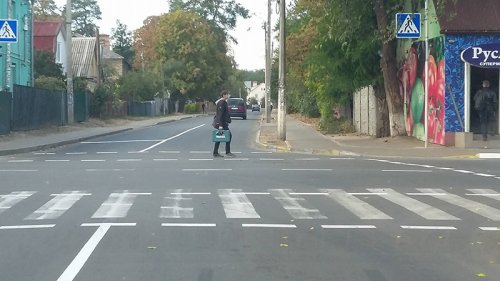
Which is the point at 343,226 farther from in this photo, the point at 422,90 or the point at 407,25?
the point at 422,90

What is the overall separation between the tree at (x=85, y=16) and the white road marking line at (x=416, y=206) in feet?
347

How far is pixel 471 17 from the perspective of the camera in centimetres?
2234

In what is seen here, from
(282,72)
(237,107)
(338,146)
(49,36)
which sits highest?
(49,36)

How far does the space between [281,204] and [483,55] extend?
13.1 m

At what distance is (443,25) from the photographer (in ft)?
72.2

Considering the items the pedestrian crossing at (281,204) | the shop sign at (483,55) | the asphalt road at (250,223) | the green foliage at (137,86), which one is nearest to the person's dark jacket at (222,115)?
the asphalt road at (250,223)

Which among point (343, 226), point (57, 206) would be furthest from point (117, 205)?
point (343, 226)

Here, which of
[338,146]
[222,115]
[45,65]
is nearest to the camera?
[222,115]

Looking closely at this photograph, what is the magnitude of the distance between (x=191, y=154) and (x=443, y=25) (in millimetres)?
8499

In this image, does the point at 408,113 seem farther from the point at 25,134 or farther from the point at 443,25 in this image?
the point at 25,134

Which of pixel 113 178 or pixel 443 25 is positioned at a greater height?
pixel 443 25

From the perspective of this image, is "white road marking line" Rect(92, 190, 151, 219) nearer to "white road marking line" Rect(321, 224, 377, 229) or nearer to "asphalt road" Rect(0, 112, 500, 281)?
"asphalt road" Rect(0, 112, 500, 281)

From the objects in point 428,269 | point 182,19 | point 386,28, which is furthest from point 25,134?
point 182,19

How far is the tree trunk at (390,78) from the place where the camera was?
961 inches
